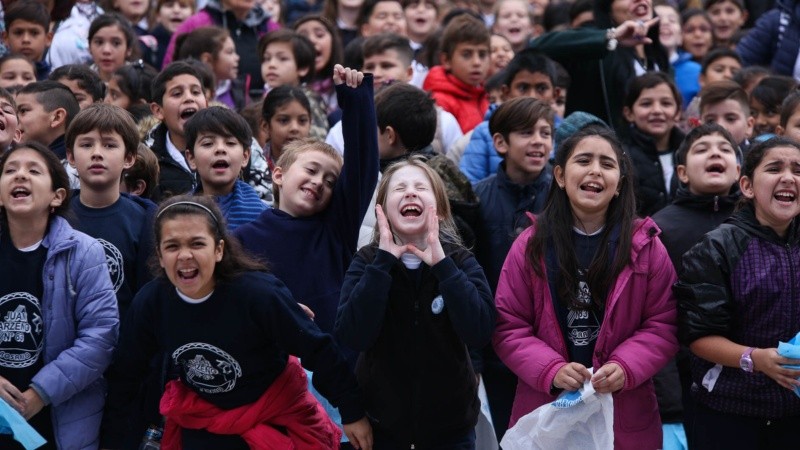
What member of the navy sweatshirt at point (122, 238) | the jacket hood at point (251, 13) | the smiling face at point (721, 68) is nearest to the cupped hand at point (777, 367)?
the navy sweatshirt at point (122, 238)

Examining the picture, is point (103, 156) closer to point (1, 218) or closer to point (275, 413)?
point (1, 218)

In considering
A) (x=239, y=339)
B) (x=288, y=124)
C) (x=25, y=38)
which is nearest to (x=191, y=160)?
(x=288, y=124)

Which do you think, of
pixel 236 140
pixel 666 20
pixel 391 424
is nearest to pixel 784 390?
pixel 391 424

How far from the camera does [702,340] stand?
16.2 feet

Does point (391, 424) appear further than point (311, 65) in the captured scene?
No

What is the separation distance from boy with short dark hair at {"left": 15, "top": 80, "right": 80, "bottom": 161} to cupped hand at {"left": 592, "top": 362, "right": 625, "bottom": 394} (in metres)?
3.24

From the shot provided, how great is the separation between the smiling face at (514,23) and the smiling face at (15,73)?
14.7 feet

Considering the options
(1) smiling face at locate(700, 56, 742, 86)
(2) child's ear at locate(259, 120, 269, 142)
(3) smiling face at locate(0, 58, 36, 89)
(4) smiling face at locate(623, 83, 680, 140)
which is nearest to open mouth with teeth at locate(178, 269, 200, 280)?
(2) child's ear at locate(259, 120, 269, 142)

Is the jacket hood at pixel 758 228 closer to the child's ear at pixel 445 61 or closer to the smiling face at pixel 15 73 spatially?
the child's ear at pixel 445 61

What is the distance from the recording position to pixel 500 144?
641cm

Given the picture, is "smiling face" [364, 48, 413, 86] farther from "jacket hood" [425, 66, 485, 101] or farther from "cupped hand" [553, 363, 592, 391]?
"cupped hand" [553, 363, 592, 391]

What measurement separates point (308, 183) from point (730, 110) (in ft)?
10.3

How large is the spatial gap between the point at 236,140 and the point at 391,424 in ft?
6.05

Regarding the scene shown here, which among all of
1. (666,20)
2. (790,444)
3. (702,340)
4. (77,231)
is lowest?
(790,444)
